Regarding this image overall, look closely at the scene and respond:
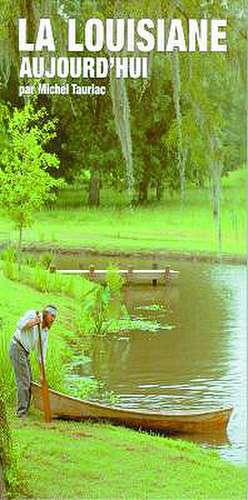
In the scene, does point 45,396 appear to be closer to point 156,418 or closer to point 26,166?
point 156,418

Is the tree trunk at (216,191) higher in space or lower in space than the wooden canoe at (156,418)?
higher

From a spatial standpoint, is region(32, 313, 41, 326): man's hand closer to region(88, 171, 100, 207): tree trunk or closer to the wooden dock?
→ region(88, 171, 100, 207): tree trunk

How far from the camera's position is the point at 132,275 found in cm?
937

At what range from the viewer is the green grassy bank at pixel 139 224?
8.56m

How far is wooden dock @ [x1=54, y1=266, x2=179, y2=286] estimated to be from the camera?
9.15 m

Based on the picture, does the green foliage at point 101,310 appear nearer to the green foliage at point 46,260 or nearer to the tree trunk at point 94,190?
the green foliage at point 46,260

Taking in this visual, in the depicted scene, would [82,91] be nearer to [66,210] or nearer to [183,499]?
[66,210]

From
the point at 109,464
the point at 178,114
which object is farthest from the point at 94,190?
the point at 109,464

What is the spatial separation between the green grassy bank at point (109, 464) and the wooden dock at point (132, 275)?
75 centimetres

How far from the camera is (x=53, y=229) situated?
878 cm

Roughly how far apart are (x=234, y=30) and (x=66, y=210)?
1.72 m

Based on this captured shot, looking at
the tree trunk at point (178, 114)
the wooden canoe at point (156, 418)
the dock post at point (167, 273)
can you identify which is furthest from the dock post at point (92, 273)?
the wooden canoe at point (156, 418)

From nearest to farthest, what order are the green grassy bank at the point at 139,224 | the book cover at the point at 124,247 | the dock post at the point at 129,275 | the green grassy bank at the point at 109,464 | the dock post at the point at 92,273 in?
the green grassy bank at the point at 109,464, the book cover at the point at 124,247, the green grassy bank at the point at 139,224, the dock post at the point at 92,273, the dock post at the point at 129,275

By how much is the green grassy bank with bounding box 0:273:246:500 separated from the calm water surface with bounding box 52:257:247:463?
1.27ft
